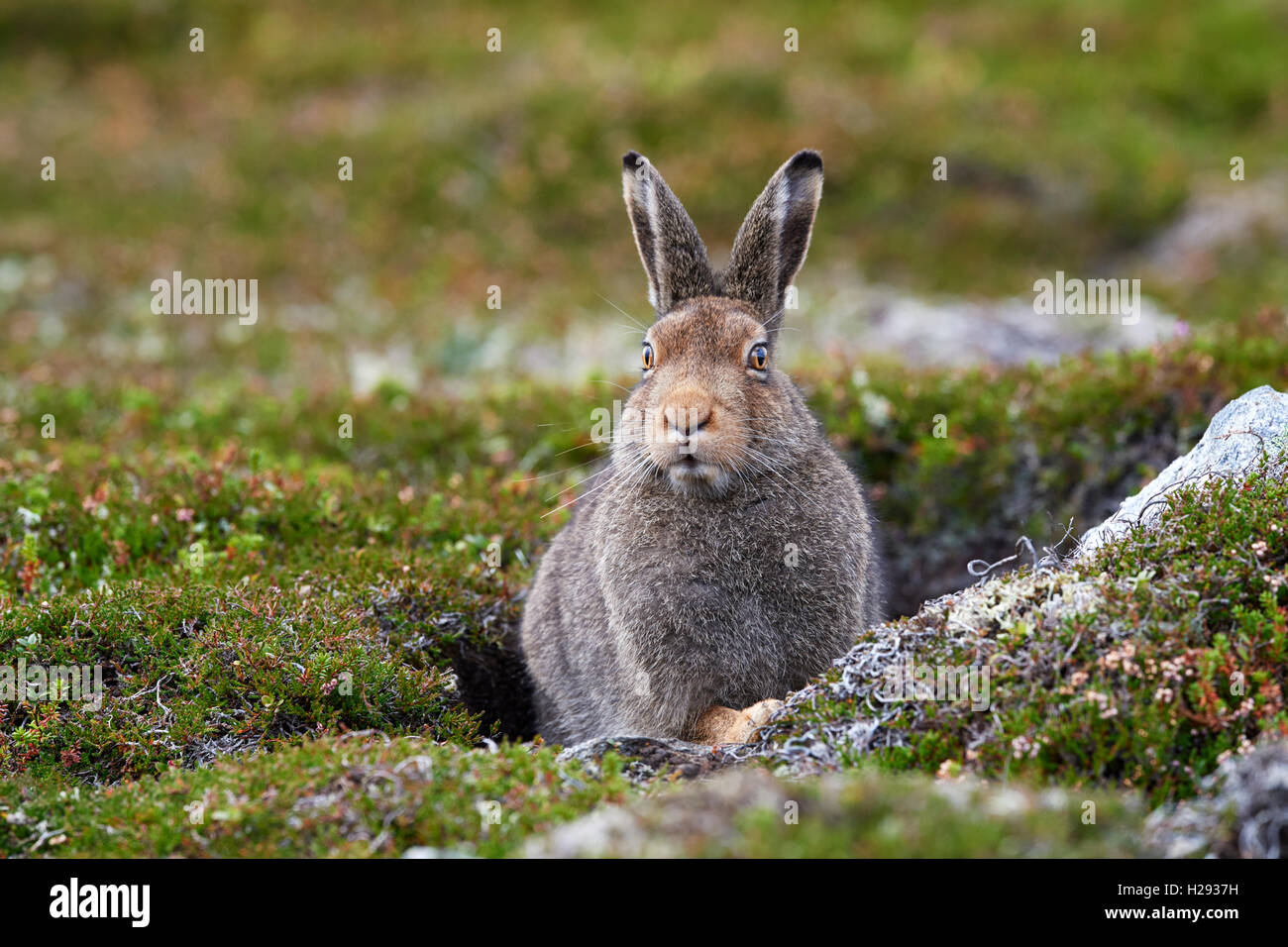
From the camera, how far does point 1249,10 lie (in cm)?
3016

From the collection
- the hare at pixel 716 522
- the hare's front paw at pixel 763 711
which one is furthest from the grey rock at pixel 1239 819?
the hare at pixel 716 522

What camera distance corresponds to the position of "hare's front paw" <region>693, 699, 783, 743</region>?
769 cm

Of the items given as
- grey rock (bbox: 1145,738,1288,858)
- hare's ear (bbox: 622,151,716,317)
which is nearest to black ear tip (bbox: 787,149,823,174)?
hare's ear (bbox: 622,151,716,317)

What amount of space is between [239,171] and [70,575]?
18.0 m

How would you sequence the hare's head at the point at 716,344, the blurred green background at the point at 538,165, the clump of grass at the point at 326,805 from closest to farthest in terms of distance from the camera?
the clump of grass at the point at 326,805, the hare's head at the point at 716,344, the blurred green background at the point at 538,165

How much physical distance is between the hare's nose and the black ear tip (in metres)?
2.20

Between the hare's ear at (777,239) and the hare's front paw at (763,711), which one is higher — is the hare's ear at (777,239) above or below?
above

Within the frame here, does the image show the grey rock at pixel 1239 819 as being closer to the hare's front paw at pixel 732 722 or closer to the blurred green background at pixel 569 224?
the hare's front paw at pixel 732 722

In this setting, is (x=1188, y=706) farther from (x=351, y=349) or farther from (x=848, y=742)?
(x=351, y=349)

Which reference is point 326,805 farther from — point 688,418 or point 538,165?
point 538,165

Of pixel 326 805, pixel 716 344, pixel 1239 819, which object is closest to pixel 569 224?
pixel 716 344

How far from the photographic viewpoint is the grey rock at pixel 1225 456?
7.80 meters

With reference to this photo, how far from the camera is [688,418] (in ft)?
25.6

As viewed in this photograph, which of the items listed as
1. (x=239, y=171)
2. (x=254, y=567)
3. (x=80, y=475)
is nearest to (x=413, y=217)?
(x=239, y=171)
